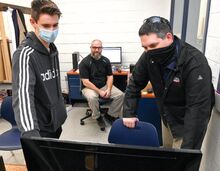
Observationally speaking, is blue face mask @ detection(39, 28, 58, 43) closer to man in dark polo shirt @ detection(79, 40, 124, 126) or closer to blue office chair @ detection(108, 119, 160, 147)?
blue office chair @ detection(108, 119, 160, 147)

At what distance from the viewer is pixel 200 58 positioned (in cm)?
125

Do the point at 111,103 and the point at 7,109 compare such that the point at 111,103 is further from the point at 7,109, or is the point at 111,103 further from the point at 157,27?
the point at 157,27

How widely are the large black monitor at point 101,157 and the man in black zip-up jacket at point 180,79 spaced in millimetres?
739

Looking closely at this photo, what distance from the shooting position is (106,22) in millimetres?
4129

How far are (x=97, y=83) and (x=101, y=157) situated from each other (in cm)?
295

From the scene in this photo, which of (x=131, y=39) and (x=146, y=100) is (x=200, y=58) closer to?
(x=146, y=100)

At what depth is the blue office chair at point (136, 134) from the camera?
1.45m

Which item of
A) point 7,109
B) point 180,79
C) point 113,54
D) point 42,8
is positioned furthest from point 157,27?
point 113,54

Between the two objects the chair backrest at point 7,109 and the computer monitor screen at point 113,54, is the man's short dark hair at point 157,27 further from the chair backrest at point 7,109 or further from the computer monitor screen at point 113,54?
the computer monitor screen at point 113,54

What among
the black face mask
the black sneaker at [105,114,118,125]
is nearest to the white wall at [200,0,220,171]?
the black face mask

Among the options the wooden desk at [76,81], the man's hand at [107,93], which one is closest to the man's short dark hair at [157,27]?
the man's hand at [107,93]

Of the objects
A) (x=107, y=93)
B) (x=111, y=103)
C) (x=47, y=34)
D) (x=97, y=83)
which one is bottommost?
(x=111, y=103)

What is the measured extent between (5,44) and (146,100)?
294 centimetres

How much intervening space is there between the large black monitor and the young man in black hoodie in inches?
12.2
